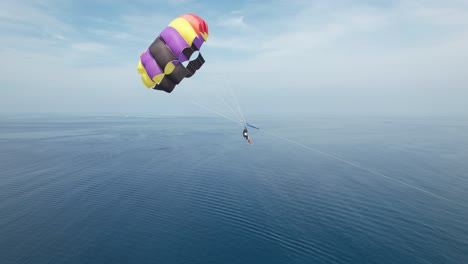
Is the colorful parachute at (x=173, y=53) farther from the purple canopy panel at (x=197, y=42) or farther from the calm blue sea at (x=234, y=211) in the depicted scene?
the calm blue sea at (x=234, y=211)

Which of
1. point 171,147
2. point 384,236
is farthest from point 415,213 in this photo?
point 171,147

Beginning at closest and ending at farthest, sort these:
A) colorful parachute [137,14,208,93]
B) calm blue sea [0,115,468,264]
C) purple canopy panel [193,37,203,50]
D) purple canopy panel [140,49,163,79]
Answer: colorful parachute [137,14,208,93]
purple canopy panel [193,37,203,50]
purple canopy panel [140,49,163,79]
calm blue sea [0,115,468,264]

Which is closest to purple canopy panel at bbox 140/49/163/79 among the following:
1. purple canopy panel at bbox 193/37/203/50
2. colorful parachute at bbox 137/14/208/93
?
colorful parachute at bbox 137/14/208/93

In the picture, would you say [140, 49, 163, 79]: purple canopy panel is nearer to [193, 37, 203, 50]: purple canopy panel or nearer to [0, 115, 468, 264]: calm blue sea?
[193, 37, 203, 50]: purple canopy panel

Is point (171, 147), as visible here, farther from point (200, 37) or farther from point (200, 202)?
point (200, 37)

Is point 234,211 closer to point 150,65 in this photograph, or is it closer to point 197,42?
point 150,65

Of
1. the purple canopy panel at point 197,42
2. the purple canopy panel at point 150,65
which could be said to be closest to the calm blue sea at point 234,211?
the purple canopy panel at point 150,65

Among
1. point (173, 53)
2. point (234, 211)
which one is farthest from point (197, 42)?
point (234, 211)
